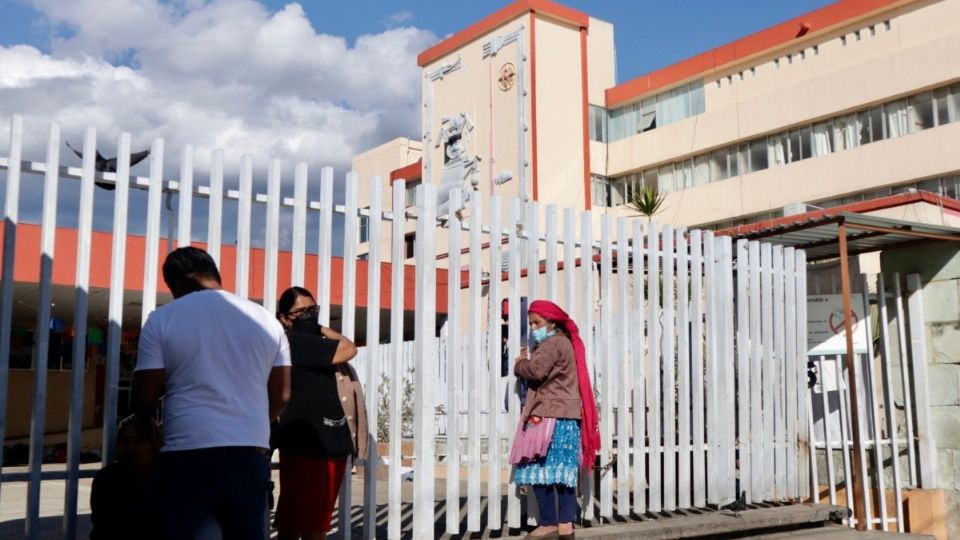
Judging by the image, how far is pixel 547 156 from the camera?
3112 centimetres

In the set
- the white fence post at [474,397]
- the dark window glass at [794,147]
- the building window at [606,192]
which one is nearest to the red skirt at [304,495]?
the white fence post at [474,397]

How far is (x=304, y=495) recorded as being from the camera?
4.59 m

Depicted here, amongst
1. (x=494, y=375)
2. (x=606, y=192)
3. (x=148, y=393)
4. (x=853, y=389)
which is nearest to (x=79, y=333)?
(x=148, y=393)

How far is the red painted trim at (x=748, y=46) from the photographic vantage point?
91.1ft

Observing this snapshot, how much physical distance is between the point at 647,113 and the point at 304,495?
30619 millimetres

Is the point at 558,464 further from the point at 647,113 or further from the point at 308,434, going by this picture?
the point at 647,113

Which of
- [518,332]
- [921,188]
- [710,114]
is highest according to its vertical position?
[710,114]

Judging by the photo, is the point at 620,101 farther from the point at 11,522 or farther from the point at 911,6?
the point at 11,522

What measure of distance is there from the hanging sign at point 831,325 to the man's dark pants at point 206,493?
639 cm

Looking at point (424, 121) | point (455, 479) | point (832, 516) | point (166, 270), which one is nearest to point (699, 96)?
point (424, 121)

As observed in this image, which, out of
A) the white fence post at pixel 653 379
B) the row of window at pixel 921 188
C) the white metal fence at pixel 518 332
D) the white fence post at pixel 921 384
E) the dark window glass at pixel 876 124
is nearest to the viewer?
the white metal fence at pixel 518 332

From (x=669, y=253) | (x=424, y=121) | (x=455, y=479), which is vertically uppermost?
(x=424, y=121)

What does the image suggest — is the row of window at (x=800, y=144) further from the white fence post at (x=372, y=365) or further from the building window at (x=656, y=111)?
the white fence post at (x=372, y=365)

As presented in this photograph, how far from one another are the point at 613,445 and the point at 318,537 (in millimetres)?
2964
